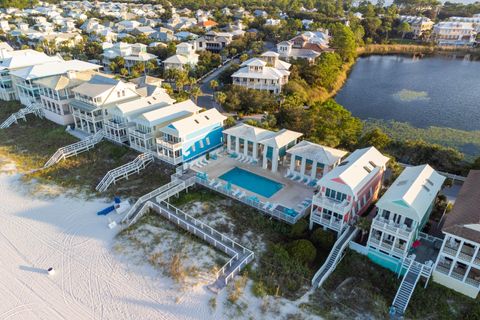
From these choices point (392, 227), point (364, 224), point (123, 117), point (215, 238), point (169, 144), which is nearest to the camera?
point (392, 227)

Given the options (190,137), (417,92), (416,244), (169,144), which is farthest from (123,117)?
(417,92)

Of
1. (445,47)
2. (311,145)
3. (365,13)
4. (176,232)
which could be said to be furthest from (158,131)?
→ (365,13)

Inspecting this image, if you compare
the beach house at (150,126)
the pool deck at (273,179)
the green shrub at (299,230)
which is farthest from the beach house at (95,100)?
the green shrub at (299,230)

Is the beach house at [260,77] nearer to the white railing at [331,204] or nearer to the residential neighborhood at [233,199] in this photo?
the residential neighborhood at [233,199]

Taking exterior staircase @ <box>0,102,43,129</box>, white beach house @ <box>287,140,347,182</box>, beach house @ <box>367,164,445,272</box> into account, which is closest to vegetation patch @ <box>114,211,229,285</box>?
beach house @ <box>367,164,445,272</box>

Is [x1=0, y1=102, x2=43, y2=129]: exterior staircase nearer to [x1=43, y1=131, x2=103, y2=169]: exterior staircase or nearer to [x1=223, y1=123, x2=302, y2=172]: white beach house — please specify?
[x1=43, y1=131, x2=103, y2=169]: exterior staircase

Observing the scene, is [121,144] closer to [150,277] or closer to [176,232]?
[176,232]

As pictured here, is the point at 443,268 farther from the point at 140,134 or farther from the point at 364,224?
the point at 140,134

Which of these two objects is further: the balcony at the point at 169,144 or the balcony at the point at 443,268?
the balcony at the point at 169,144

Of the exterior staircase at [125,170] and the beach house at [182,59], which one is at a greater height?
the beach house at [182,59]
